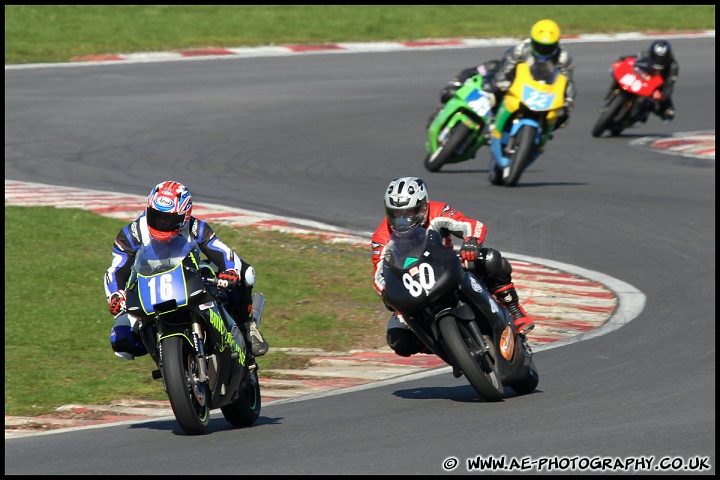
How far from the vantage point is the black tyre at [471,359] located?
8.02 m

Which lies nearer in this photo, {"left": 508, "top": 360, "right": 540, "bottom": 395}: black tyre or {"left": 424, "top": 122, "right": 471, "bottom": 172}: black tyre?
{"left": 508, "top": 360, "right": 540, "bottom": 395}: black tyre

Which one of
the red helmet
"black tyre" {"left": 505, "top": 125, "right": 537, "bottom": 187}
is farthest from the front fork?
"black tyre" {"left": 505, "top": 125, "right": 537, "bottom": 187}

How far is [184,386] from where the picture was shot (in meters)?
7.45

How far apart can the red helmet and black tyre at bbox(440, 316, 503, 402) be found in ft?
5.00

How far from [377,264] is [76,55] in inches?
716

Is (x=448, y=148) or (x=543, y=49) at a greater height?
(x=543, y=49)

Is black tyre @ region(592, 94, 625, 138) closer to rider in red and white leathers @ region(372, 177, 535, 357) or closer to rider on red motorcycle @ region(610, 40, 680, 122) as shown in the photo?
rider on red motorcycle @ region(610, 40, 680, 122)

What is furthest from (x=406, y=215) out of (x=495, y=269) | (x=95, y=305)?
(x=95, y=305)

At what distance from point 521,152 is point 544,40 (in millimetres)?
1216

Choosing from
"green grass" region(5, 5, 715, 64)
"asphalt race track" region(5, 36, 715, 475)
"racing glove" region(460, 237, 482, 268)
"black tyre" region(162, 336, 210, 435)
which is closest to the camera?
"asphalt race track" region(5, 36, 715, 475)

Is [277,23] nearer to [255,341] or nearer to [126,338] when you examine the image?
[255,341]

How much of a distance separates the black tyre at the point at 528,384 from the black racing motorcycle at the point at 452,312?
37mm

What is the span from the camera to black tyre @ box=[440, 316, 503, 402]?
8023mm

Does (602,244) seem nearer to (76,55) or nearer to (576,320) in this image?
(576,320)
